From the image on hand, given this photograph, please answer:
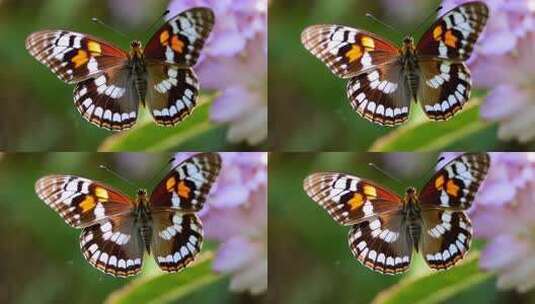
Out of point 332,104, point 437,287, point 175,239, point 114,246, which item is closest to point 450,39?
point 332,104

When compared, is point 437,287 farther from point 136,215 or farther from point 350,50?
point 136,215

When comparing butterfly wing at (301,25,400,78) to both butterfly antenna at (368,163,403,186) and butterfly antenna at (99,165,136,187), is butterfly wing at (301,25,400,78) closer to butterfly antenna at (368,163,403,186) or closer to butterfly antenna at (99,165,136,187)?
butterfly antenna at (368,163,403,186)

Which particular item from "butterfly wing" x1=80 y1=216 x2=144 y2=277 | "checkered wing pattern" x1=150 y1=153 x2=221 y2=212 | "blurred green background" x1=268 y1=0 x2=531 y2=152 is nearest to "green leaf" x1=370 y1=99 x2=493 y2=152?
"blurred green background" x1=268 y1=0 x2=531 y2=152

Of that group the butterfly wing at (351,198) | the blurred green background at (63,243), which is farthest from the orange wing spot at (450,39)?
the blurred green background at (63,243)

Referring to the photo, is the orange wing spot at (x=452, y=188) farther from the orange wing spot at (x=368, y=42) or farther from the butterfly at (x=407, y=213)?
the orange wing spot at (x=368, y=42)

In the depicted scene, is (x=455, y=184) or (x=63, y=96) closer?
(x=455, y=184)

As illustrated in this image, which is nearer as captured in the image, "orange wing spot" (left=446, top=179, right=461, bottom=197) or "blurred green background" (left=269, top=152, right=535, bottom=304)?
"orange wing spot" (left=446, top=179, right=461, bottom=197)

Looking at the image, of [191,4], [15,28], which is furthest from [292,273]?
[15,28]
